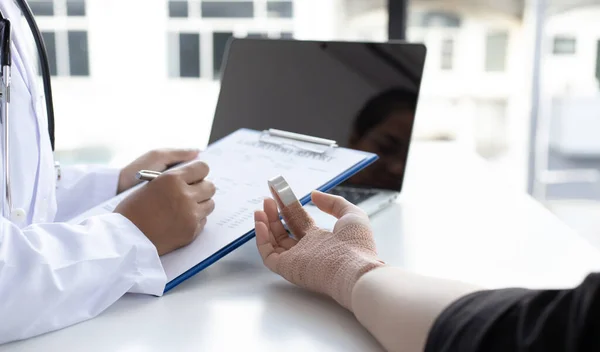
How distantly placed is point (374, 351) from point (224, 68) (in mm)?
790

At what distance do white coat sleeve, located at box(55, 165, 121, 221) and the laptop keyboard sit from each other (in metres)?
0.38

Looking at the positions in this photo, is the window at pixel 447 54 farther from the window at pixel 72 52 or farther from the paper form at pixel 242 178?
the paper form at pixel 242 178

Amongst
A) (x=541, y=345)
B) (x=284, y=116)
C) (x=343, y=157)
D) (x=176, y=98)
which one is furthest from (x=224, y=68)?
(x=176, y=98)

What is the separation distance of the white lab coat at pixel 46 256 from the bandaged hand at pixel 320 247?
0.13 meters

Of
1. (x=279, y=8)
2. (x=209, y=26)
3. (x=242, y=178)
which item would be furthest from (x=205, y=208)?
(x=209, y=26)

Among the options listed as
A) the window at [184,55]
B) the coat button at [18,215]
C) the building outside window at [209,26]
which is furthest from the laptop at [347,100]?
the window at [184,55]

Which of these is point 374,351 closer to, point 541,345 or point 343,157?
point 541,345

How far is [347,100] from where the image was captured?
1085mm

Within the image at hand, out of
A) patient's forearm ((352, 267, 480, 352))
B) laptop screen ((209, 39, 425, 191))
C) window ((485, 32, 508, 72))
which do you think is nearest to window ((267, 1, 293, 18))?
window ((485, 32, 508, 72))

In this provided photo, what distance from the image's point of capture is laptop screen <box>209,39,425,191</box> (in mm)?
1062

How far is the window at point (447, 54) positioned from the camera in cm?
686

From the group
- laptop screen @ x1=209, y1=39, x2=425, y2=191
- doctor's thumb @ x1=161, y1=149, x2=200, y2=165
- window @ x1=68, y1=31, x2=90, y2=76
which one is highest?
window @ x1=68, y1=31, x2=90, y2=76

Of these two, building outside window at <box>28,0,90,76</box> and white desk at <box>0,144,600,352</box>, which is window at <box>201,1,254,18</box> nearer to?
building outside window at <box>28,0,90,76</box>

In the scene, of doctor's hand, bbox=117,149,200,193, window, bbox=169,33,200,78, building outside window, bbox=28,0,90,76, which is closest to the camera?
doctor's hand, bbox=117,149,200,193
